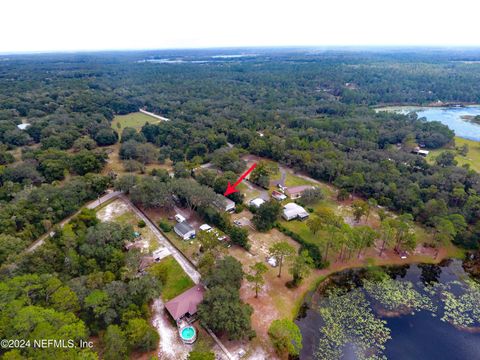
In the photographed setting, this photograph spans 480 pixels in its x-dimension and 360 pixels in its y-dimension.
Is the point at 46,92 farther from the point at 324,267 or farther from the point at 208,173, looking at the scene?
the point at 324,267

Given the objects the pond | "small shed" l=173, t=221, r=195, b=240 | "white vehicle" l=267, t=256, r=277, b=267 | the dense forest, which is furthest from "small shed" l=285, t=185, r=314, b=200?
"small shed" l=173, t=221, r=195, b=240

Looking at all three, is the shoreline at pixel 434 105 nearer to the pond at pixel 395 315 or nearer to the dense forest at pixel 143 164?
the dense forest at pixel 143 164

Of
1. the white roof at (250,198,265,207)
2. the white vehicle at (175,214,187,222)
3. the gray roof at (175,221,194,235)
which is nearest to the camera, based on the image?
the gray roof at (175,221,194,235)

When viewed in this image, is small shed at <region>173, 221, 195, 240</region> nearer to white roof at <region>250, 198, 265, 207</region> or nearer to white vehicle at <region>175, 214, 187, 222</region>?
white vehicle at <region>175, 214, 187, 222</region>

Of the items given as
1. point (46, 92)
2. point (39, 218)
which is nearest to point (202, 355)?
point (39, 218)

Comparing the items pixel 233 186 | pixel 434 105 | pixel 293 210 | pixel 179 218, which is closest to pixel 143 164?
pixel 233 186
